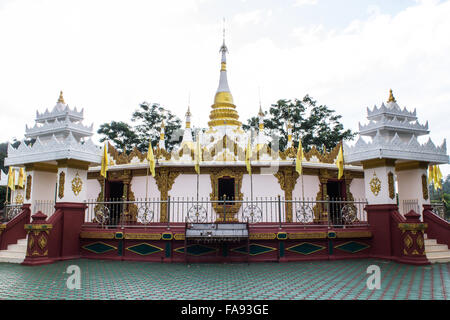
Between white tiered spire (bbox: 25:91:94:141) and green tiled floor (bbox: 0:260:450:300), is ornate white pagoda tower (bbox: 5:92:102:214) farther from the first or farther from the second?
green tiled floor (bbox: 0:260:450:300)

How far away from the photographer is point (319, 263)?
10430 mm

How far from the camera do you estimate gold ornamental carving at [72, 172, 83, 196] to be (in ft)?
39.5

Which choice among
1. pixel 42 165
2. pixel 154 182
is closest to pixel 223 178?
pixel 154 182

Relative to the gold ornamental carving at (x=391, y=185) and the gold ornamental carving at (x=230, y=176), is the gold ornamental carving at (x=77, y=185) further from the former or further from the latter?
the gold ornamental carving at (x=391, y=185)

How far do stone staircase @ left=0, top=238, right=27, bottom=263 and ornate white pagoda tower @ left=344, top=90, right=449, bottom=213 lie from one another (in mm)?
11802

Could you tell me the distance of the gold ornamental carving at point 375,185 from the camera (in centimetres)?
1184

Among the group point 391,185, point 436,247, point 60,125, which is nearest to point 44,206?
point 60,125

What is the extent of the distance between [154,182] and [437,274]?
12.0 meters

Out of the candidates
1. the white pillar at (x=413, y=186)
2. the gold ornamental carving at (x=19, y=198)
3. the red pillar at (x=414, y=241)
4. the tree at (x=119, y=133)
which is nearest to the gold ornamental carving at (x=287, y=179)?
the white pillar at (x=413, y=186)

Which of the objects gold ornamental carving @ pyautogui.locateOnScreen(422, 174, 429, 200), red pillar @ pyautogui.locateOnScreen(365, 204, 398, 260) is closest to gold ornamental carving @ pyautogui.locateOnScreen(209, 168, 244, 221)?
red pillar @ pyautogui.locateOnScreen(365, 204, 398, 260)

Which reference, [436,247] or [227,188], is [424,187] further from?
[227,188]

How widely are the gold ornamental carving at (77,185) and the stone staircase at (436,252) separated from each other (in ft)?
39.3
